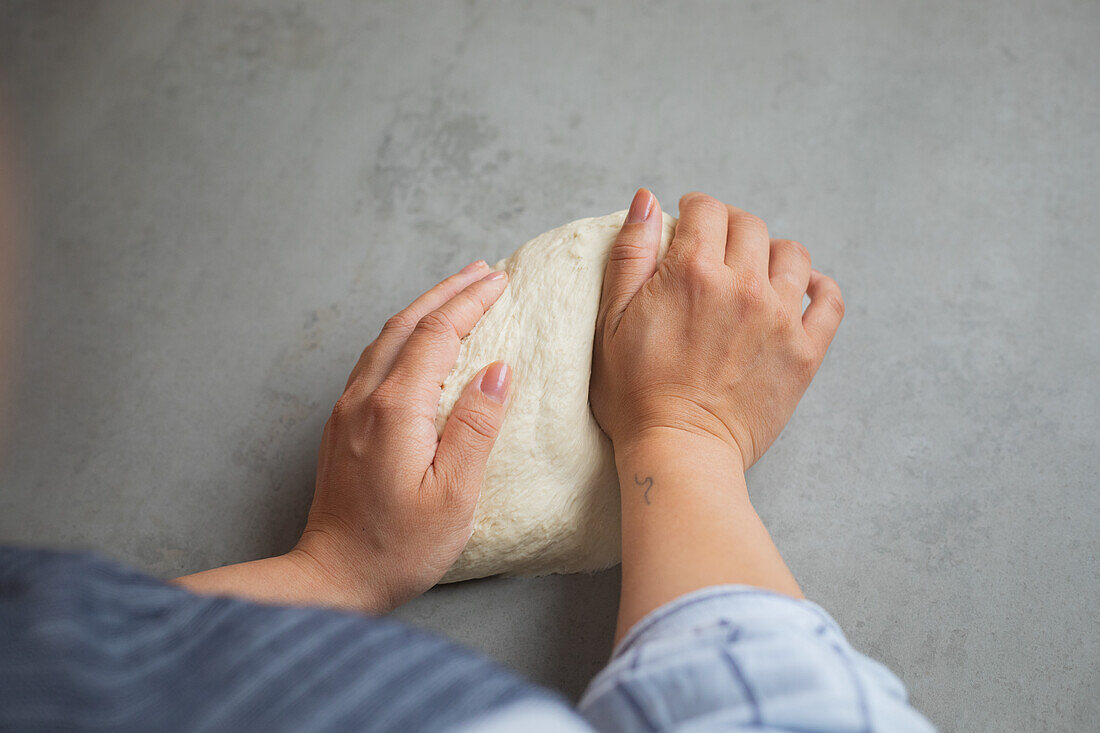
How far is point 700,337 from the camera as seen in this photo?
34.5 inches

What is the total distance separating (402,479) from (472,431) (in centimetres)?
10

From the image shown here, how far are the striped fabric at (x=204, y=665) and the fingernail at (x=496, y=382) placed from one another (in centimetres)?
47

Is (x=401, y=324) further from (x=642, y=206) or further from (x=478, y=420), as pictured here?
(x=642, y=206)

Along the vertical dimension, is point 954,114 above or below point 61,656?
above

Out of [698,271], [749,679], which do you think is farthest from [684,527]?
[698,271]

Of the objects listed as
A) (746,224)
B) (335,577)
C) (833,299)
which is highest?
(746,224)

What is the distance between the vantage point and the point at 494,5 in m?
1.55

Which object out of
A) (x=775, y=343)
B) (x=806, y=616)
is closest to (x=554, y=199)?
(x=775, y=343)

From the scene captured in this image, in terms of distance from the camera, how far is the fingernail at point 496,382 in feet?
2.84

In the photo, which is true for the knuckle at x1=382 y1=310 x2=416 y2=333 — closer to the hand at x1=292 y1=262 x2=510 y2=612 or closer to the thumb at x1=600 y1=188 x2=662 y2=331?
the hand at x1=292 y1=262 x2=510 y2=612

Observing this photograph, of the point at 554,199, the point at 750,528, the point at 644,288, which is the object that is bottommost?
the point at 750,528

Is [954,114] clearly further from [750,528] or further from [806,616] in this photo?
[806,616]

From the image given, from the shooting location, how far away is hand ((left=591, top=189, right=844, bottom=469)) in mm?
872

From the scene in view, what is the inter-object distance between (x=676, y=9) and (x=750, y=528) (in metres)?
1.25
